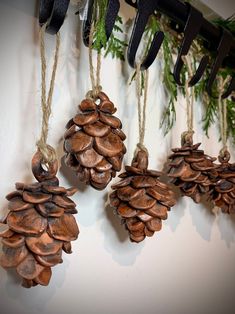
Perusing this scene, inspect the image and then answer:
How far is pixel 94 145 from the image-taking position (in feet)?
0.99

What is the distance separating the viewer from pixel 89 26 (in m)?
0.34

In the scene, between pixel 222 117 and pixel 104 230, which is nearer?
pixel 104 230

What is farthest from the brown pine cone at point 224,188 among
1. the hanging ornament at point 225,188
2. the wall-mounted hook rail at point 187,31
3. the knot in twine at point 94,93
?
the knot in twine at point 94,93

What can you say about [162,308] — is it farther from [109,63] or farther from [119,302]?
[109,63]

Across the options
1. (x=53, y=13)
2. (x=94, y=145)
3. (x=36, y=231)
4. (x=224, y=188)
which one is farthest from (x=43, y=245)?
(x=224, y=188)

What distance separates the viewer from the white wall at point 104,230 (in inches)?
13.4

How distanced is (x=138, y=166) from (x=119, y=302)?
260mm

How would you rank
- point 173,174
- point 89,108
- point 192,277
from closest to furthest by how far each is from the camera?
point 89,108 < point 173,174 < point 192,277

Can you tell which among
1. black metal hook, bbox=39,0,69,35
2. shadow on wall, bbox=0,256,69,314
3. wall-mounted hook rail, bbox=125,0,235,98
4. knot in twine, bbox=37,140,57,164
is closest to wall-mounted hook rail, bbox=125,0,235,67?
wall-mounted hook rail, bbox=125,0,235,98

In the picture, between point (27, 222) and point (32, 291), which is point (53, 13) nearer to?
point (27, 222)

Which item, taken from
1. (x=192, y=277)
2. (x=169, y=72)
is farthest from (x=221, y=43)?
(x=192, y=277)

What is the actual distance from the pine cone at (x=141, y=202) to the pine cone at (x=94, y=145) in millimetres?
46

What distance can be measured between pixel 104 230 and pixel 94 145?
19cm

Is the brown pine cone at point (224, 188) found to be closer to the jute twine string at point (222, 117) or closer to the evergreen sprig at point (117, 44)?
the jute twine string at point (222, 117)
